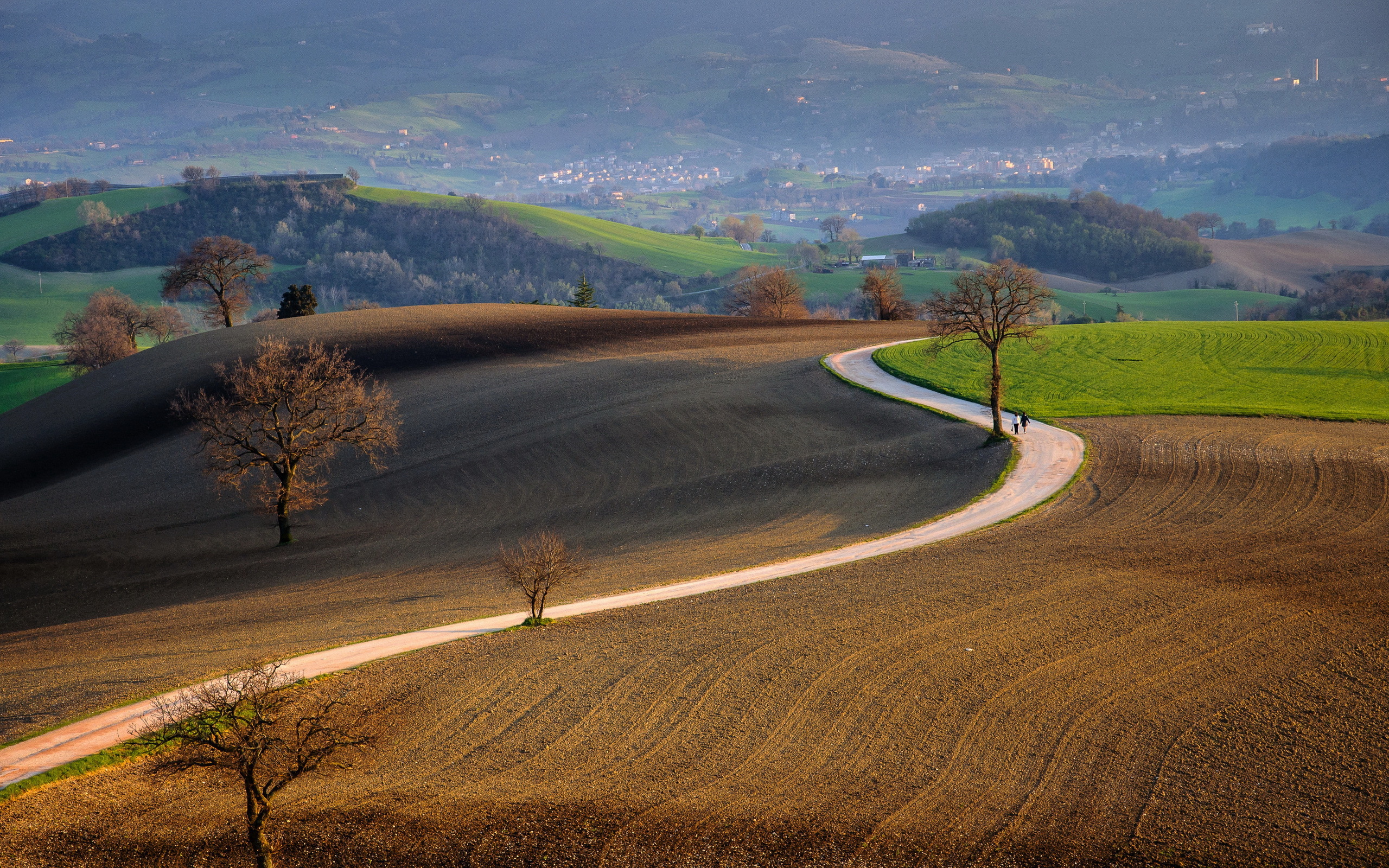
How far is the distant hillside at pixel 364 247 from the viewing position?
15362 centimetres

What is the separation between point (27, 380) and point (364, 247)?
3362 inches

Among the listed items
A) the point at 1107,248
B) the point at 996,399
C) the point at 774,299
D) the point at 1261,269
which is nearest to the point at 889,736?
the point at 996,399

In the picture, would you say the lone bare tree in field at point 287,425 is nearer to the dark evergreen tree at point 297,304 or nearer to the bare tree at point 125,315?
the dark evergreen tree at point 297,304

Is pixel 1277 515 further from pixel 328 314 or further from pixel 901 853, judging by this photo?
pixel 328 314

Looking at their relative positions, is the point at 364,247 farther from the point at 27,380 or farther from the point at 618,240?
the point at 27,380

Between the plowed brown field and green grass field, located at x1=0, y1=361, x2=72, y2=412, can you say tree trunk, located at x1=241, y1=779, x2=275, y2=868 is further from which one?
green grass field, located at x1=0, y1=361, x2=72, y2=412

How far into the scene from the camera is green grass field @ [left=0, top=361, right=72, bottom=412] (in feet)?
269

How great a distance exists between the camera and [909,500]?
37.7 m

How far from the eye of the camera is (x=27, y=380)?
283ft

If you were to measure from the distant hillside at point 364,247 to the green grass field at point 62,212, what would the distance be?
205 centimetres

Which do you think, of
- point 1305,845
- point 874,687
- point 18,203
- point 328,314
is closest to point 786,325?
point 328,314

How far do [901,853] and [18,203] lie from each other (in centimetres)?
20246

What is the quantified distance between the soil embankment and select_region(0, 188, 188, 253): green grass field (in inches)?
4251

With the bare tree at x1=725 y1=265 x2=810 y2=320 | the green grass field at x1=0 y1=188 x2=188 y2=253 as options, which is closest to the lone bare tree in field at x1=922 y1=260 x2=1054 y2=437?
the bare tree at x1=725 y1=265 x2=810 y2=320
